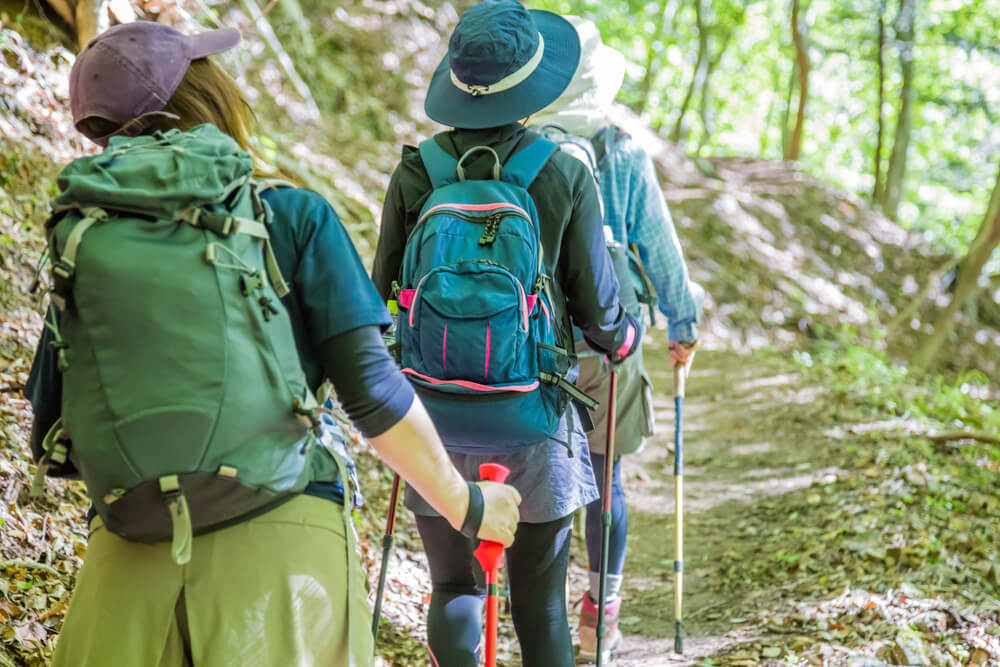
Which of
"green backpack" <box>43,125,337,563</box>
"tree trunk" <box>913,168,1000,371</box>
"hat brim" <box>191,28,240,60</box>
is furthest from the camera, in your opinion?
"tree trunk" <box>913,168,1000,371</box>

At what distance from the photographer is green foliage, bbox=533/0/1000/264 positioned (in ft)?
55.3

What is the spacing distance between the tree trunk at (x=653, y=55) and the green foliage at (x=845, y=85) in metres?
0.05

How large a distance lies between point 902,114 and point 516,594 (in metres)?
17.1

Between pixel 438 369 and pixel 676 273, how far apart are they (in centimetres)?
160

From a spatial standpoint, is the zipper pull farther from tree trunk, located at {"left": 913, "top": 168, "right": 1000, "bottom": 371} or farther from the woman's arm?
tree trunk, located at {"left": 913, "top": 168, "right": 1000, "bottom": 371}

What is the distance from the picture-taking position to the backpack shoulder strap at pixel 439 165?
103 inches

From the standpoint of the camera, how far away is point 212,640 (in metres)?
1.53

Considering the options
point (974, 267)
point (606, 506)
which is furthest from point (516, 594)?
point (974, 267)

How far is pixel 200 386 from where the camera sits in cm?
144

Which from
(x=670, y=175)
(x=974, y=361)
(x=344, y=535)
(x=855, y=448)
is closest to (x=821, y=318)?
(x=974, y=361)

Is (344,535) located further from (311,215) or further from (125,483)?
(311,215)

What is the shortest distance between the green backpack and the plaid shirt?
218 cm

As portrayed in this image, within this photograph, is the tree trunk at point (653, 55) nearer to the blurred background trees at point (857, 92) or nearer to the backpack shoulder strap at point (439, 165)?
the blurred background trees at point (857, 92)

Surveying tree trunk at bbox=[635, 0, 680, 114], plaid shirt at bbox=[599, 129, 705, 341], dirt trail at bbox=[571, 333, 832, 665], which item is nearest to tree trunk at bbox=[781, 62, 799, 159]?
tree trunk at bbox=[635, 0, 680, 114]
